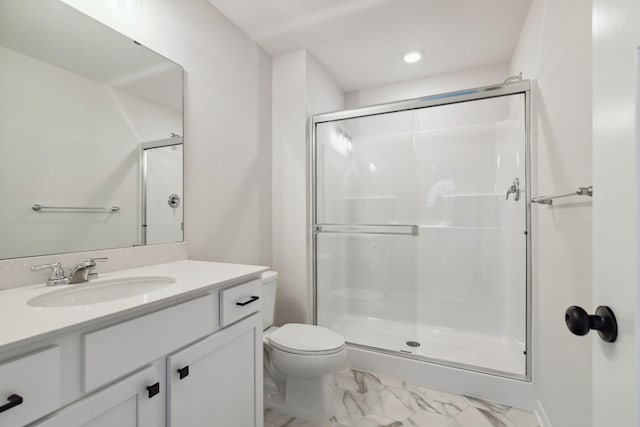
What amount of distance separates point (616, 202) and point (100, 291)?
148 cm

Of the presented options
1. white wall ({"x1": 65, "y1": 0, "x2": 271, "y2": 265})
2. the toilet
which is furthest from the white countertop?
the toilet

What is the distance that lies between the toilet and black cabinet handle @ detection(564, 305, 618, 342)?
49.0 inches

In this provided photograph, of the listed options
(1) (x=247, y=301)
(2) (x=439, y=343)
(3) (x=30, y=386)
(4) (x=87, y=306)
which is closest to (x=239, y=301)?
(1) (x=247, y=301)

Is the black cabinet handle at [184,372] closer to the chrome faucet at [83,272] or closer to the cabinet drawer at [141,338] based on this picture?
the cabinet drawer at [141,338]

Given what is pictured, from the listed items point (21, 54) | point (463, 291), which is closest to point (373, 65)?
point (463, 291)

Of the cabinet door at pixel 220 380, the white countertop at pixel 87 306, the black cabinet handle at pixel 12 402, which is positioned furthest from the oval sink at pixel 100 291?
the black cabinet handle at pixel 12 402

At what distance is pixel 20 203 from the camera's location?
1.05m

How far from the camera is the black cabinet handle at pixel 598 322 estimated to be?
47 cm

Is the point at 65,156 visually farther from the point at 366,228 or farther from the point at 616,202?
the point at 366,228

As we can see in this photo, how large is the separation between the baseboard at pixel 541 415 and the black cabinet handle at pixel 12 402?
2067 mm

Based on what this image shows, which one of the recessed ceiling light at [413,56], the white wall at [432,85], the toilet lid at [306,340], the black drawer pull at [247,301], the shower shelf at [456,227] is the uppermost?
the recessed ceiling light at [413,56]

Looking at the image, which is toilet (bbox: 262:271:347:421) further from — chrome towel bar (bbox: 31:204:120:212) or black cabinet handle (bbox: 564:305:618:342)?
black cabinet handle (bbox: 564:305:618:342)

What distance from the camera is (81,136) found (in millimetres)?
1215

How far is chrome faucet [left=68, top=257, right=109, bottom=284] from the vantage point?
3.55 feet
